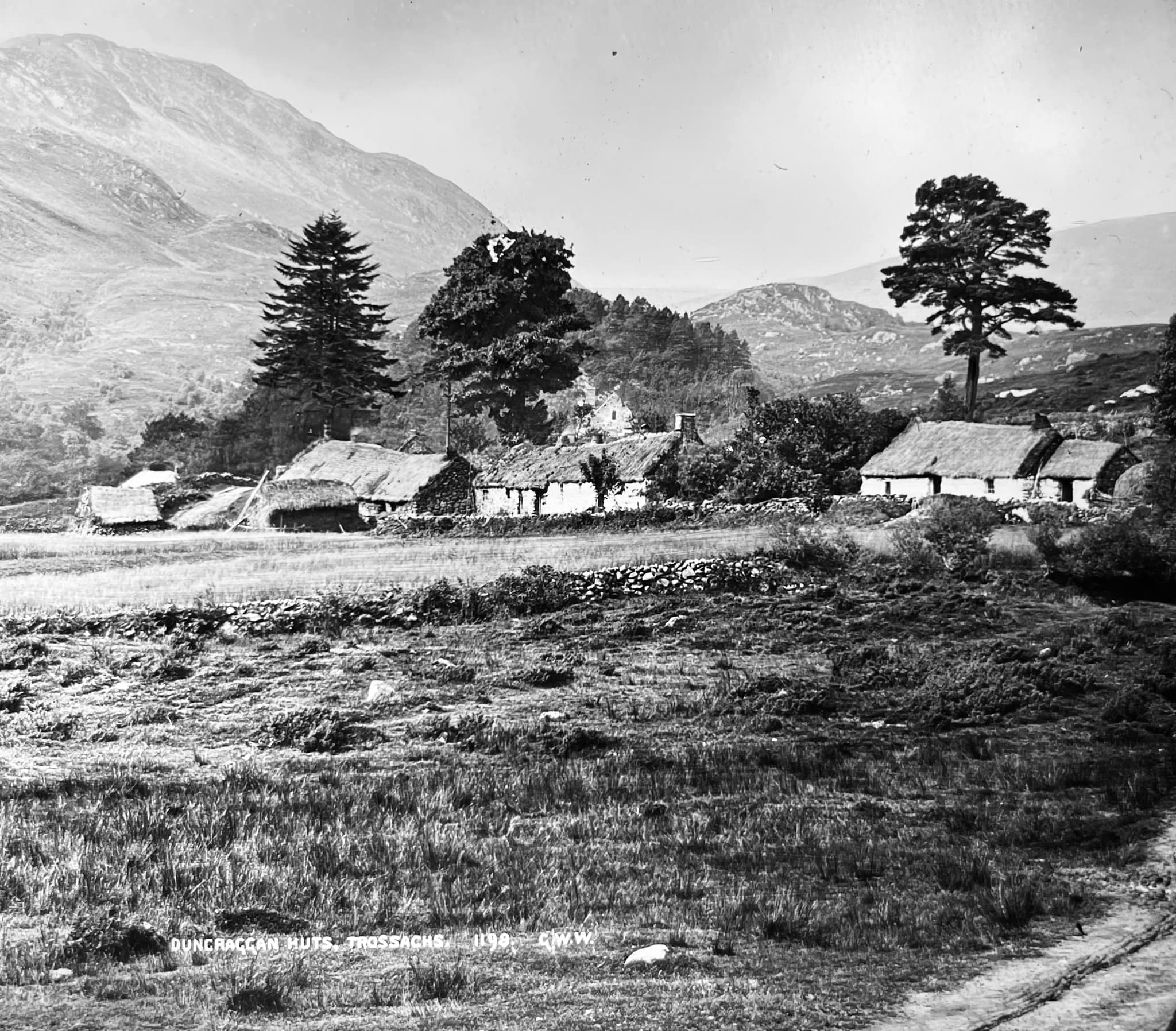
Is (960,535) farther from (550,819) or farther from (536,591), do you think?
(550,819)

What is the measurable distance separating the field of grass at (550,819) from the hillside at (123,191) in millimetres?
117335

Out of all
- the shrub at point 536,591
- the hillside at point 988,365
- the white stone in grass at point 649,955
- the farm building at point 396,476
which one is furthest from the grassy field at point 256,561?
the hillside at point 988,365

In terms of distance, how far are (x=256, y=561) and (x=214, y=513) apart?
18.0 metres

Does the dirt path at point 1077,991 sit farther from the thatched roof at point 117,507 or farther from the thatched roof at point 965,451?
the thatched roof at point 965,451

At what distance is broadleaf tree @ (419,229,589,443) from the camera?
58.6 m

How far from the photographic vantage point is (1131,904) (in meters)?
6.39

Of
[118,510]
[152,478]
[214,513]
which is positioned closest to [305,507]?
[214,513]

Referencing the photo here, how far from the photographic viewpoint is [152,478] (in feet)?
159

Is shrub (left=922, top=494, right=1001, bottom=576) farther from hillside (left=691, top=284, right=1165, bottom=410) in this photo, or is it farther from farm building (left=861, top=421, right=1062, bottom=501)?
hillside (left=691, top=284, right=1165, bottom=410)

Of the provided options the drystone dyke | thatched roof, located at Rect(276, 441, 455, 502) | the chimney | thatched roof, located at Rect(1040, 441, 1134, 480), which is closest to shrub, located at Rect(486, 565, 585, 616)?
the drystone dyke

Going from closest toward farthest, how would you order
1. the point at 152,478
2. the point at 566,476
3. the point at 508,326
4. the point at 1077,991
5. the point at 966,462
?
1. the point at 1077,991
2. the point at 966,462
3. the point at 566,476
4. the point at 152,478
5. the point at 508,326

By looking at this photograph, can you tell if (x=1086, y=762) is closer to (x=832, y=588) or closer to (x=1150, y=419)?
(x=832, y=588)

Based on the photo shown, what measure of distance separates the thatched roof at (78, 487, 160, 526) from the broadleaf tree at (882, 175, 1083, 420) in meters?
32.9

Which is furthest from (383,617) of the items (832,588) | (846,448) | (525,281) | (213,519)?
(525,281)
